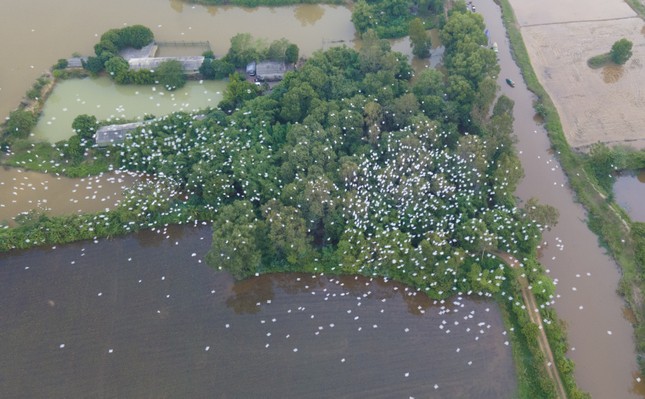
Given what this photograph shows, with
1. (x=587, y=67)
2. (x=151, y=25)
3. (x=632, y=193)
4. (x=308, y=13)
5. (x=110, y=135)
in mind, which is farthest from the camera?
(x=308, y=13)

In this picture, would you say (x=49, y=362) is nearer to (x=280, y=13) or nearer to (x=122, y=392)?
(x=122, y=392)

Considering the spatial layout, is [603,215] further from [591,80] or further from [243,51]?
[243,51]

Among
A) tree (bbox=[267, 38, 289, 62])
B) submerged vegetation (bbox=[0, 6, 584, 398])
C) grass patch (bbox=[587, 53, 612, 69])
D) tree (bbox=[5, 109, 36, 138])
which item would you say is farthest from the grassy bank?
tree (bbox=[5, 109, 36, 138])

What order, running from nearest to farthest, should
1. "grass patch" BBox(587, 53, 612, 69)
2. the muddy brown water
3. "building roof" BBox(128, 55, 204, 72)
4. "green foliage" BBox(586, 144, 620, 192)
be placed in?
the muddy brown water
"green foliage" BBox(586, 144, 620, 192)
"building roof" BBox(128, 55, 204, 72)
"grass patch" BBox(587, 53, 612, 69)

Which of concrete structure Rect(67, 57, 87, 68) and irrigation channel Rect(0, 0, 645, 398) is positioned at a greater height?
concrete structure Rect(67, 57, 87, 68)

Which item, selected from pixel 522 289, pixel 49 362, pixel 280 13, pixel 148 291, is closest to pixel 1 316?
pixel 49 362

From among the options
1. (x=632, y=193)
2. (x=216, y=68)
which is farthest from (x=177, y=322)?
(x=632, y=193)

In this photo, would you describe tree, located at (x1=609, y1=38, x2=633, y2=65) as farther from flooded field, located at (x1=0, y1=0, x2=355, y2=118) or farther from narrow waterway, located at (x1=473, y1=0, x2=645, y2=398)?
flooded field, located at (x1=0, y1=0, x2=355, y2=118)
